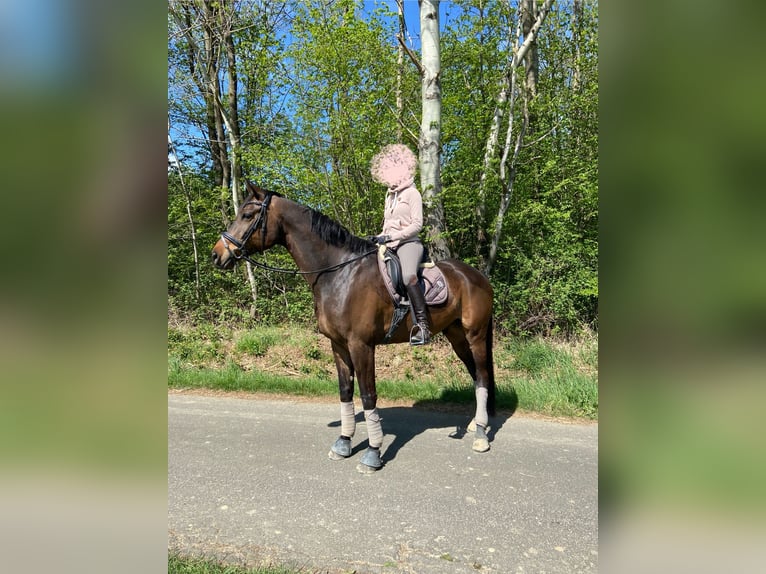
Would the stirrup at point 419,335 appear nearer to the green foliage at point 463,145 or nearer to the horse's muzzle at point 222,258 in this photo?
the horse's muzzle at point 222,258

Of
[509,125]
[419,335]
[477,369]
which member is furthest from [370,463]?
[509,125]

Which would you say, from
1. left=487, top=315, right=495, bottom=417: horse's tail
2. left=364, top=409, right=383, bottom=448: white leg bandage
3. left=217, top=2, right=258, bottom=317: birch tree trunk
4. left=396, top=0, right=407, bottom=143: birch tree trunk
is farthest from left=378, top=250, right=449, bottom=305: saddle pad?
left=217, top=2, right=258, bottom=317: birch tree trunk

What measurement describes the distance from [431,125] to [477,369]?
195 inches

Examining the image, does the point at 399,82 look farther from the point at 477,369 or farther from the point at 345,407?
the point at 345,407

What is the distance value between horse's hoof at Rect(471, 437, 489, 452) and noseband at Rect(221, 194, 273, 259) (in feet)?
9.44

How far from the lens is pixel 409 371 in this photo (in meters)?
7.43

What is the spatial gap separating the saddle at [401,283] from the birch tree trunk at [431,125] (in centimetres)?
365

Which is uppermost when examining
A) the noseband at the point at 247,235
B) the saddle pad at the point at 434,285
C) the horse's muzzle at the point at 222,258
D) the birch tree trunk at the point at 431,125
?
the birch tree trunk at the point at 431,125

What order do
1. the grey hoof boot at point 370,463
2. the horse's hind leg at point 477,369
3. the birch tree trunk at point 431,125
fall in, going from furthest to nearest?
the birch tree trunk at point 431,125 < the horse's hind leg at point 477,369 < the grey hoof boot at point 370,463

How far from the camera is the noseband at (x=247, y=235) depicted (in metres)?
4.14

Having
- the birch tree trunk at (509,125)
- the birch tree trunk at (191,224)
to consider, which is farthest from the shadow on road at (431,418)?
the birch tree trunk at (191,224)

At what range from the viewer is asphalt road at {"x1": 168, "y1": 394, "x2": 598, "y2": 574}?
8.77 ft

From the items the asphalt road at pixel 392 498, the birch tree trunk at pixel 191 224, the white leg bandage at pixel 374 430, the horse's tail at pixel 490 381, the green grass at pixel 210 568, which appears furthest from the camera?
the birch tree trunk at pixel 191 224
